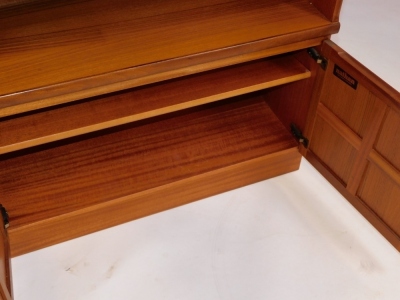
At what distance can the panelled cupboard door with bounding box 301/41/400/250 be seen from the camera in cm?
95

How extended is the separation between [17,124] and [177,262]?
0.42m

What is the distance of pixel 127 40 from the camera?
96 cm

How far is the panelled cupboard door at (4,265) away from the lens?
34.5 inches

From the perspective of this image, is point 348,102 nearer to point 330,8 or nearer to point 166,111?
point 330,8

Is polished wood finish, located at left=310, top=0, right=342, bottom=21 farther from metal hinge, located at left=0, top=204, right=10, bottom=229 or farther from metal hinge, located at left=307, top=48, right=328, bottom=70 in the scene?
metal hinge, located at left=0, top=204, right=10, bottom=229

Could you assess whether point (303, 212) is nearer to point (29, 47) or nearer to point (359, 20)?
point (359, 20)

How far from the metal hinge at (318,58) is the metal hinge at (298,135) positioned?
20 centimetres

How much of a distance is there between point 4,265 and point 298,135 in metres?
0.70

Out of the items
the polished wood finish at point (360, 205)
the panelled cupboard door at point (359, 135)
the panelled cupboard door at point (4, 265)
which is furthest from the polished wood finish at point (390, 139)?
the panelled cupboard door at point (4, 265)

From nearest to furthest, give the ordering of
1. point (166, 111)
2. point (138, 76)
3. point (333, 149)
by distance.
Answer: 1. point (138, 76)
2. point (166, 111)
3. point (333, 149)

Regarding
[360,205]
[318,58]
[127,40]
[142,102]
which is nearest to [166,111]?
[142,102]

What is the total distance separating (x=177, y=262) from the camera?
1.05 metres

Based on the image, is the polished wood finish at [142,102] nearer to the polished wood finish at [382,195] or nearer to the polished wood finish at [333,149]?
the polished wood finish at [333,149]

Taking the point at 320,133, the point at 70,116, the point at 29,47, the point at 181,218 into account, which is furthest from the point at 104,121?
the point at 320,133
